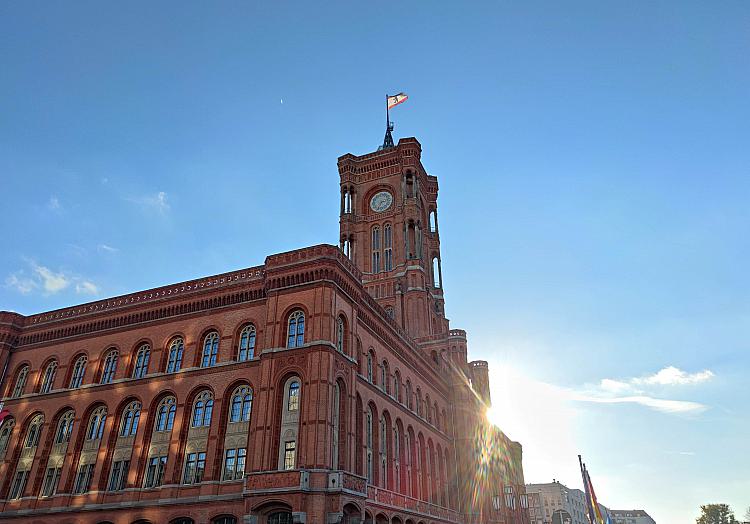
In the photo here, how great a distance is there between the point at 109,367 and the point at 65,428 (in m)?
4.97

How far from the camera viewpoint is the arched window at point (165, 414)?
1356 inches

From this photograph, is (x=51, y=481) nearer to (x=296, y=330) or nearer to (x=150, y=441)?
(x=150, y=441)

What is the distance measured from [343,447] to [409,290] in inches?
1379

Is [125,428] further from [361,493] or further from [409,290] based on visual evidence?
[409,290]

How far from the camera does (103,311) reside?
1571 inches

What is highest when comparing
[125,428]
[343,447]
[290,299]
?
[290,299]

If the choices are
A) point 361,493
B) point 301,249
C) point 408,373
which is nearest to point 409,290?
point 408,373

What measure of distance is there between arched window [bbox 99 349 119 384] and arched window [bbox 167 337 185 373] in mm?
4709

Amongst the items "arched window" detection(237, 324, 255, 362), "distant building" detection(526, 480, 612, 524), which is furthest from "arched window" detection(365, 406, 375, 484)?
"distant building" detection(526, 480, 612, 524)

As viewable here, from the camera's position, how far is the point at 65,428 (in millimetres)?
37594

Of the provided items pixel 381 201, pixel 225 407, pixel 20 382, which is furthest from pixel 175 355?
pixel 381 201

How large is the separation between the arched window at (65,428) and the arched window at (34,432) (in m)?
1.53

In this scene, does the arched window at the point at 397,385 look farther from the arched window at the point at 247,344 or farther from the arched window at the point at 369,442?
the arched window at the point at 247,344

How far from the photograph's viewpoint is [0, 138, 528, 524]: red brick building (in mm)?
29484
